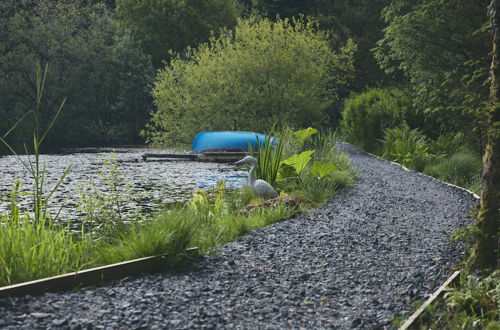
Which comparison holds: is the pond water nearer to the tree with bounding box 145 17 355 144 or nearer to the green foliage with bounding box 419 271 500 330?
the tree with bounding box 145 17 355 144

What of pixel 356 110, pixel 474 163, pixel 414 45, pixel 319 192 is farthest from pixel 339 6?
pixel 319 192

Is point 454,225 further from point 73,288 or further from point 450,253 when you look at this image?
point 73,288

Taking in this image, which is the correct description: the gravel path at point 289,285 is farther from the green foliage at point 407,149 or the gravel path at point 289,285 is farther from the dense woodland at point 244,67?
the green foliage at point 407,149

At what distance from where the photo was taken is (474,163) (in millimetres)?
11734

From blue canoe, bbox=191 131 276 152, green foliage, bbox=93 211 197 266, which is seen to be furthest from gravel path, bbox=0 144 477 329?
blue canoe, bbox=191 131 276 152

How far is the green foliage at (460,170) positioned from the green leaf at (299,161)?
3.28m

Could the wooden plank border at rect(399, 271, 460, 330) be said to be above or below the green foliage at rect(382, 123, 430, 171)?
below

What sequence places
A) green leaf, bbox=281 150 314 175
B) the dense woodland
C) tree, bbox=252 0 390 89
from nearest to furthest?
green leaf, bbox=281 150 314 175 < the dense woodland < tree, bbox=252 0 390 89

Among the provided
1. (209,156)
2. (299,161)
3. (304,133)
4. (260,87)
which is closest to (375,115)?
(260,87)

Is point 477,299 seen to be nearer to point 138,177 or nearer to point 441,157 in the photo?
point 441,157

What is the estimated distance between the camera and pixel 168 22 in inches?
1577

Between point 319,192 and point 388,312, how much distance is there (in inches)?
198

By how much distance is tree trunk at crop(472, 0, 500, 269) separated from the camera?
14.1 ft

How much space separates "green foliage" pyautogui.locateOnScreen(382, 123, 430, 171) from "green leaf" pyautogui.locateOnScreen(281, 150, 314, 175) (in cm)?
454
